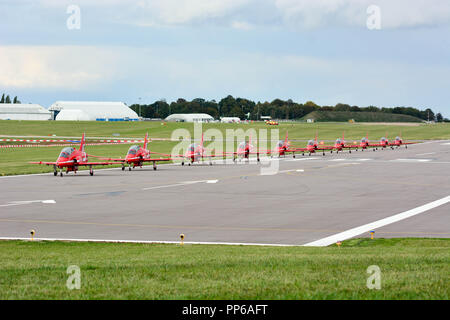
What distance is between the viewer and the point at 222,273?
39.7ft

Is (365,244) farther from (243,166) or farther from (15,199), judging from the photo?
(243,166)

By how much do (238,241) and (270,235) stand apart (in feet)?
5.27

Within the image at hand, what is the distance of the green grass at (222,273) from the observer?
10016 millimetres

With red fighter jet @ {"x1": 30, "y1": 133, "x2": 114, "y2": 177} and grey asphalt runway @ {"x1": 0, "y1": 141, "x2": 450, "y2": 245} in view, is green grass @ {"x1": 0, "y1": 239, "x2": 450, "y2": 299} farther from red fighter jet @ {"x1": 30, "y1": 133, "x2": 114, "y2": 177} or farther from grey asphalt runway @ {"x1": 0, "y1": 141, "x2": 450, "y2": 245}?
red fighter jet @ {"x1": 30, "y1": 133, "x2": 114, "y2": 177}

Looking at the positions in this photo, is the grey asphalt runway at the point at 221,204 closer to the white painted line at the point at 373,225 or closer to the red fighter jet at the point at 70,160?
the white painted line at the point at 373,225

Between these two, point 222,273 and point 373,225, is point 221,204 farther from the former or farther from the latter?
point 222,273

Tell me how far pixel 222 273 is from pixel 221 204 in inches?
697

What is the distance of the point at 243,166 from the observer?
2203 inches

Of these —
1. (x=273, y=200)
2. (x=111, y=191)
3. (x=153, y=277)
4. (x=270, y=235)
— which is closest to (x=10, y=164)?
(x=111, y=191)

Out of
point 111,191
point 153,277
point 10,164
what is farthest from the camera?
point 10,164

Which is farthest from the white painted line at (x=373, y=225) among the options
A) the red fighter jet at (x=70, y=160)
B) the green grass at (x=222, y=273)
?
the red fighter jet at (x=70, y=160)

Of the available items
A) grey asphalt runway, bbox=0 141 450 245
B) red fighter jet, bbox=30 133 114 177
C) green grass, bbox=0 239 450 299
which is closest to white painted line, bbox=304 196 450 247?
grey asphalt runway, bbox=0 141 450 245

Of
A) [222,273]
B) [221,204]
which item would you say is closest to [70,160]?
[221,204]

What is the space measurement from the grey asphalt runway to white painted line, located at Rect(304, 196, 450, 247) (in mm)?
400
